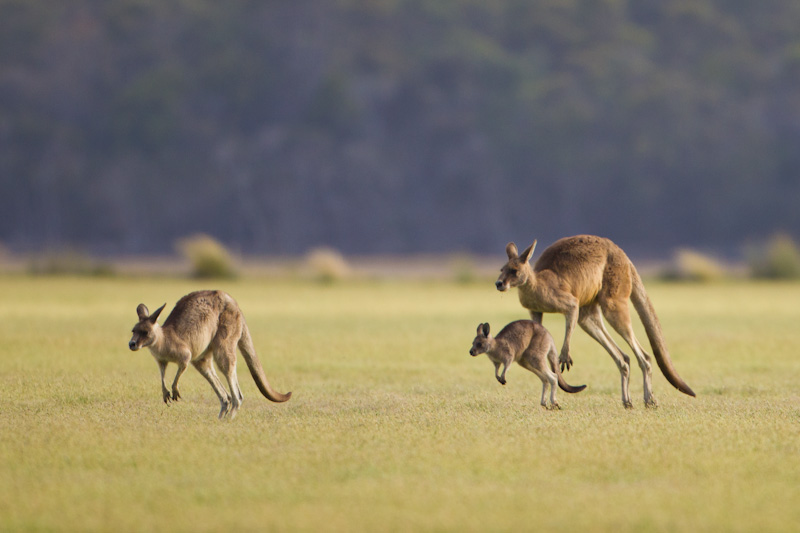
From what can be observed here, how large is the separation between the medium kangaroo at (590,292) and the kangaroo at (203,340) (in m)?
2.01

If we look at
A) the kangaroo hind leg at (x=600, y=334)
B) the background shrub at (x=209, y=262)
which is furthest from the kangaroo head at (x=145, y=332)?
the background shrub at (x=209, y=262)

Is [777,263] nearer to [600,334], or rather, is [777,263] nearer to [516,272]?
[600,334]

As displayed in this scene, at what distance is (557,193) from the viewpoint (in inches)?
2453

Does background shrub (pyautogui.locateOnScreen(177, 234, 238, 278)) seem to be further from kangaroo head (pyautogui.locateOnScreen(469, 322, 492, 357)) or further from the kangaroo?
kangaroo head (pyautogui.locateOnScreen(469, 322, 492, 357))

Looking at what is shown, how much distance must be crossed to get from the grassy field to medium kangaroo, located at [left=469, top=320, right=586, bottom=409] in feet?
0.91

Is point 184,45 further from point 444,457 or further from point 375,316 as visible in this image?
point 444,457

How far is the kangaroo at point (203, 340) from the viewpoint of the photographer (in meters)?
7.91

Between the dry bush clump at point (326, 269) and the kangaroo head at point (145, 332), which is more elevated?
the dry bush clump at point (326, 269)

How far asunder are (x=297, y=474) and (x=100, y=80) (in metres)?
70.5

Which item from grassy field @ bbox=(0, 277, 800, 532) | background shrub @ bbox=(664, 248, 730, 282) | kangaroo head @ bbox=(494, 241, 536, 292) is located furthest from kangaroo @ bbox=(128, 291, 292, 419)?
background shrub @ bbox=(664, 248, 730, 282)

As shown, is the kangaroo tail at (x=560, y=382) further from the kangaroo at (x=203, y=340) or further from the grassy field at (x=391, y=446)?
the kangaroo at (x=203, y=340)

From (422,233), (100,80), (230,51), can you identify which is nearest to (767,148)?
(422,233)

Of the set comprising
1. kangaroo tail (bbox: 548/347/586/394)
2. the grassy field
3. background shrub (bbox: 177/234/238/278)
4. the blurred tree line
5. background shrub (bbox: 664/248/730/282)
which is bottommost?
the grassy field

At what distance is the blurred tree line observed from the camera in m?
62.0
